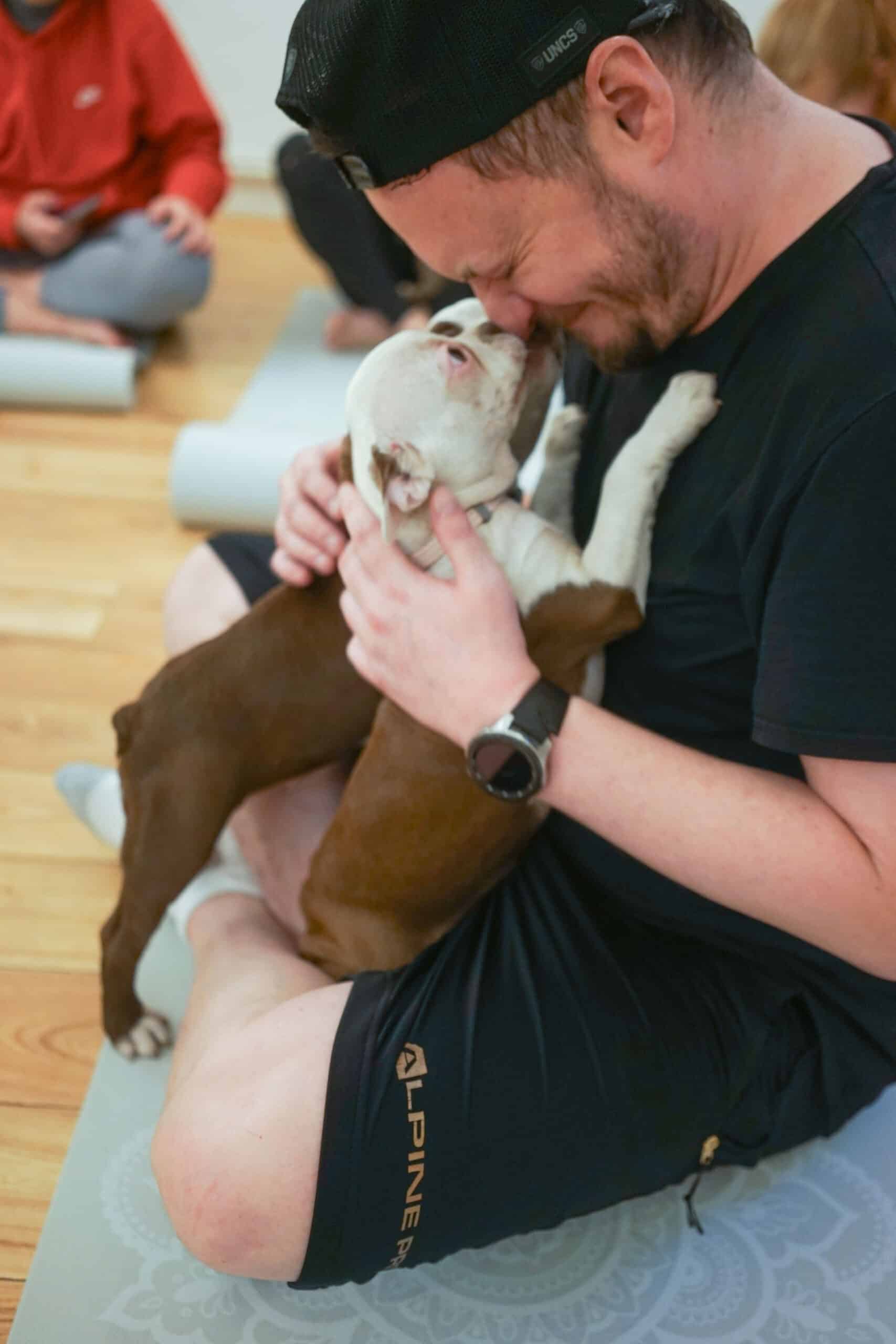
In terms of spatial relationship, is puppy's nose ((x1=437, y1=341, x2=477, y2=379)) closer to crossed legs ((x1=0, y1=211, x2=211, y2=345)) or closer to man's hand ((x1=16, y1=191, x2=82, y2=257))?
crossed legs ((x1=0, y1=211, x2=211, y2=345))

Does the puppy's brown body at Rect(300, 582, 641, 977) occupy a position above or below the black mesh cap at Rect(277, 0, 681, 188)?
below

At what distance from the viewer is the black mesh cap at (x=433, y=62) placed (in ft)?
3.36

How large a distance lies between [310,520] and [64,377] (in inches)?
73.7

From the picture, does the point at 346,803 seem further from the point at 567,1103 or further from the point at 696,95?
the point at 696,95

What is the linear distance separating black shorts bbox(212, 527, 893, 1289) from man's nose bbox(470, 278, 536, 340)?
2.07 ft

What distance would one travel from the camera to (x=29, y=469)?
298 centimetres

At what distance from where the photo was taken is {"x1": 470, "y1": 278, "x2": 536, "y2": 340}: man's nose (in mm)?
1294

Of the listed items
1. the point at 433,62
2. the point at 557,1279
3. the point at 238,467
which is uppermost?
the point at 433,62

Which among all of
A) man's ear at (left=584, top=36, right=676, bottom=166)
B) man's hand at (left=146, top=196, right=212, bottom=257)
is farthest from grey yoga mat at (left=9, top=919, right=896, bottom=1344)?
man's hand at (left=146, top=196, right=212, bottom=257)

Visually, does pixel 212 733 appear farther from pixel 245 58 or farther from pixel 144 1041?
pixel 245 58

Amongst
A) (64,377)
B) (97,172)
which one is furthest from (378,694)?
(97,172)

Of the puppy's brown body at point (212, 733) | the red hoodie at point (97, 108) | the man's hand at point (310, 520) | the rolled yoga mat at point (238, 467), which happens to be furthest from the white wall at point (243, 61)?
the puppy's brown body at point (212, 733)

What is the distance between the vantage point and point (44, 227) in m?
3.41

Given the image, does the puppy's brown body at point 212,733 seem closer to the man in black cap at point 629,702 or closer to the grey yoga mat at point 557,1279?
the man in black cap at point 629,702
